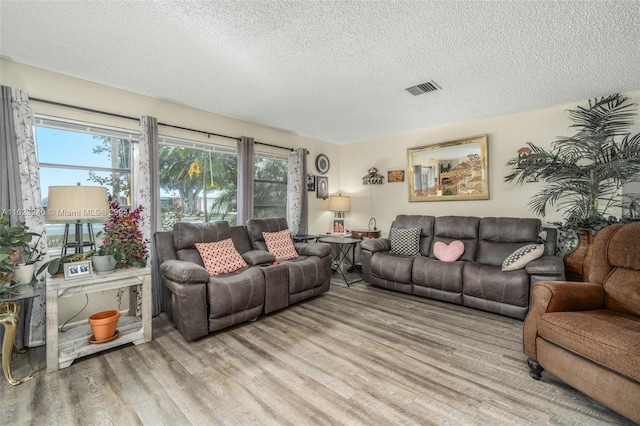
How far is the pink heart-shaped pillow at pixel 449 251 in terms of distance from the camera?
3.56 metres

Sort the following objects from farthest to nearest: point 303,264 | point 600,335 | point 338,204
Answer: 1. point 338,204
2. point 303,264
3. point 600,335

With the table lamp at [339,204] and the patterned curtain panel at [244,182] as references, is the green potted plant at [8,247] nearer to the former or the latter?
the patterned curtain panel at [244,182]

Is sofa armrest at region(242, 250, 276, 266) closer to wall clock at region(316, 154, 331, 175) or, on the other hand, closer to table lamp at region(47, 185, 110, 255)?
table lamp at region(47, 185, 110, 255)

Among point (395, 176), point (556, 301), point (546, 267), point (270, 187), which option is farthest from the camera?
point (395, 176)

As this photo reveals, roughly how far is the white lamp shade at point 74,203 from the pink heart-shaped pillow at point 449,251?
3.64 meters

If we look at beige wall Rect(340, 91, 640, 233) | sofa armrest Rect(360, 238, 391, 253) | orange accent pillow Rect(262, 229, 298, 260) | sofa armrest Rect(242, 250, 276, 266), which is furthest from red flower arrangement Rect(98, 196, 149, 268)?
beige wall Rect(340, 91, 640, 233)

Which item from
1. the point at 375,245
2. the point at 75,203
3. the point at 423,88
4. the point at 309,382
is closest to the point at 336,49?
the point at 423,88

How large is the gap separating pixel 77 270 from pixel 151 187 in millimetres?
1162

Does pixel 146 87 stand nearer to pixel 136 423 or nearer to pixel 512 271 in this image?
pixel 136 423

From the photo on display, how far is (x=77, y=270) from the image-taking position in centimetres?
218

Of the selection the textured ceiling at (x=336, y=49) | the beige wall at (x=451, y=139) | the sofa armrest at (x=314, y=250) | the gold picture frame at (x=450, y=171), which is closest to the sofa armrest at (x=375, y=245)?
the sofa armrest at (x=314, y=250)

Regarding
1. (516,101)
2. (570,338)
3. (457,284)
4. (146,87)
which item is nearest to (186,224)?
(146,87)

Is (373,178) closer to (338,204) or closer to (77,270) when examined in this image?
(338,204)

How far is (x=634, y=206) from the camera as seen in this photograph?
2.89 metres
